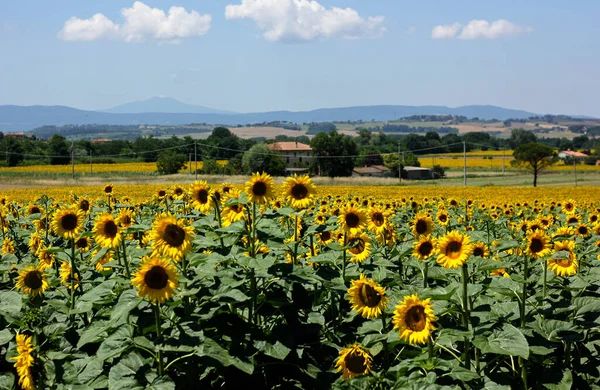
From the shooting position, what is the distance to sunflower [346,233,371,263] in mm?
5449

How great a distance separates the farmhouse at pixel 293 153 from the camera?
4050 inches

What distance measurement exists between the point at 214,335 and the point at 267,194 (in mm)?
1011

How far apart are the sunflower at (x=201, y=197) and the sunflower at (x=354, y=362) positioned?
1.62 metres

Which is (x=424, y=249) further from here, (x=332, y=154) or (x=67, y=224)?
(x=332, y=154)

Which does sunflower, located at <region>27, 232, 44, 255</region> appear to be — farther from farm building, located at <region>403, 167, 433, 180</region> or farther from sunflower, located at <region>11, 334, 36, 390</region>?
farm building, located at <region>403, 167, 433, 180</region>

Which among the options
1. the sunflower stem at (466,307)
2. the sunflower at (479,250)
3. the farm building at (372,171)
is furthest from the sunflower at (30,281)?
the farm building at (372,171)

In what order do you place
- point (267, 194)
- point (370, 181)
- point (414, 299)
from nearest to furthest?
point (414, 299) < point (267, 194) < point (370, 181)

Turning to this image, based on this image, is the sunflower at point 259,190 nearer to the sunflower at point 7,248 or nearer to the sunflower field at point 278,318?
the sunflower field at point 278,318

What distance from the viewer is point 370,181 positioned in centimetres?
5634

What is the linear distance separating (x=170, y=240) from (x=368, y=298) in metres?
1.23

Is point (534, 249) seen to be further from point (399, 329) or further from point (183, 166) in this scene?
point (183, 166)

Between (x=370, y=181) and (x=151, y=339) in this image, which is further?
(x=370, y=181)

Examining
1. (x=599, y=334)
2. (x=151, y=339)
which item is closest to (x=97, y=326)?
(x=151, y=339)

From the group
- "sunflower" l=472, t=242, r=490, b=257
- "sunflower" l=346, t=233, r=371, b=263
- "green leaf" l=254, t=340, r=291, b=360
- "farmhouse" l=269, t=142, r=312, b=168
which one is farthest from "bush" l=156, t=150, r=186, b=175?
"green leaf" l=254, t=340, r=291, b=360
